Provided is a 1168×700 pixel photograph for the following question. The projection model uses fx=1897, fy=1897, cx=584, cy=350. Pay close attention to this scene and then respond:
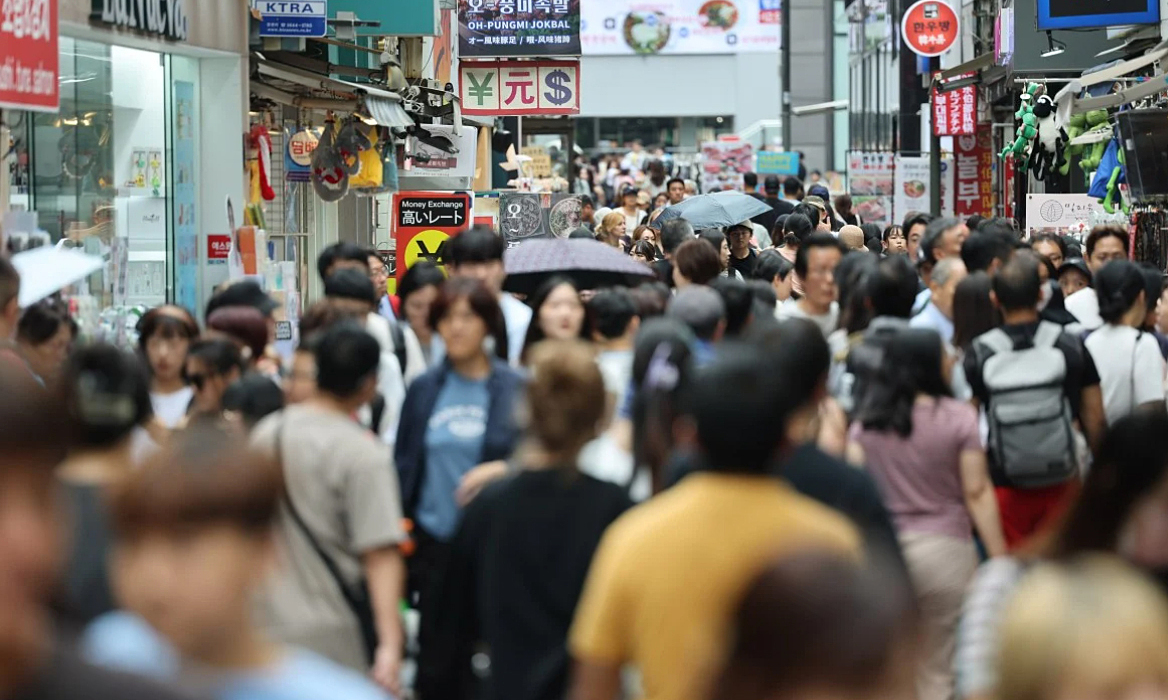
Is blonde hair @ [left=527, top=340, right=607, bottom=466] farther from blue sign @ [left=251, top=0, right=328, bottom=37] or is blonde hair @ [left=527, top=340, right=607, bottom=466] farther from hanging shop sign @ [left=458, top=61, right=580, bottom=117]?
hanging shop sign @ [left=458, top=61, right=580, bottom=117]

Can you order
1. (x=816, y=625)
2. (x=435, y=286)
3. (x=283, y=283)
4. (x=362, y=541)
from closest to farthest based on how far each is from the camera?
1. (x=816, y=625)
2. (x=362, y=541)
3. (x=435, y=286)
4. (x=283, y=283)

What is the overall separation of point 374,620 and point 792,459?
1.47 metres

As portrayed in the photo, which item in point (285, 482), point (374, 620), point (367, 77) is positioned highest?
point (367, 77)

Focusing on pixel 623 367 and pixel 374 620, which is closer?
pixel 374 620

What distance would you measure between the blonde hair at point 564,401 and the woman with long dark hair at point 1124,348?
4.48 m

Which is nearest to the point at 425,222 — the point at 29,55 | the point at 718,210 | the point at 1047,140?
the point at 718,210

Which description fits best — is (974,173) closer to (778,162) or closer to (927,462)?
(778,162)

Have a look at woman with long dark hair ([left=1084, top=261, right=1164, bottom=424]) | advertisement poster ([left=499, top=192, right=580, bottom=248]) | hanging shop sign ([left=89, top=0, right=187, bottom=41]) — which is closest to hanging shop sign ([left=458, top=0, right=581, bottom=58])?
advertisement poster ([left=499, top=192, right=580, bottom=248])

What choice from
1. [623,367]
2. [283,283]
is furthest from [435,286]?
[283,283]

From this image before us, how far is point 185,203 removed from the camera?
13.5 metres

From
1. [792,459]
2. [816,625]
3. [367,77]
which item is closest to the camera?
[816,625]

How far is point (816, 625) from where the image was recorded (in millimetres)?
2404

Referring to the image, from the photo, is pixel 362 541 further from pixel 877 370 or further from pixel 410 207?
pixel 410 207

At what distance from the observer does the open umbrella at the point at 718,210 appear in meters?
17.1
